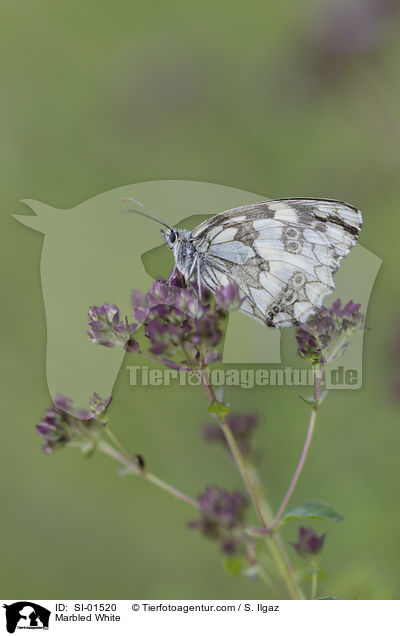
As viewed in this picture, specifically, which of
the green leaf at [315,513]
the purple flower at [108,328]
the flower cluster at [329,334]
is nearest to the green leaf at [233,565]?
the green leaf at [315,513]

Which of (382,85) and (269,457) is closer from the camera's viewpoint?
(382,85)

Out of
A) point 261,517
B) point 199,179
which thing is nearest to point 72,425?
point 261,517

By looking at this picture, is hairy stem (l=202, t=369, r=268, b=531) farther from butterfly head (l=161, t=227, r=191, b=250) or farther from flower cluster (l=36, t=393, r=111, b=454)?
butterfly head (l=161, t=227, r=191, b=250)

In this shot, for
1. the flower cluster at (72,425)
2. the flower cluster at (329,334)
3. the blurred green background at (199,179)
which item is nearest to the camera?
the flower cluster at (72,425)

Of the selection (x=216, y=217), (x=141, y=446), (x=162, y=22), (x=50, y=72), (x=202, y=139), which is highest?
(x=162, y=22)

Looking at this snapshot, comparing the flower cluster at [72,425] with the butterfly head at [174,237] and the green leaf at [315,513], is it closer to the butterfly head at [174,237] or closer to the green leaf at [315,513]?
the green leaf at [315,513]
